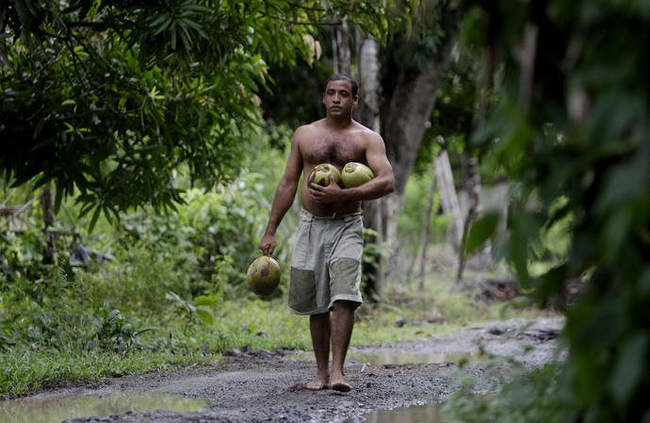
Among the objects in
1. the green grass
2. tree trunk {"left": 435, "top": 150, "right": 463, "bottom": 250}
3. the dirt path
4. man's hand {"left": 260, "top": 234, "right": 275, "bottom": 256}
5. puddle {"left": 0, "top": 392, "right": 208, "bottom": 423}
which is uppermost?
tree trunk {"left": 435, "top": 150, "right": 463, "bottom": 250}

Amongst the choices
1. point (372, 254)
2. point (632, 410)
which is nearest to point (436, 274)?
point (372, 254)

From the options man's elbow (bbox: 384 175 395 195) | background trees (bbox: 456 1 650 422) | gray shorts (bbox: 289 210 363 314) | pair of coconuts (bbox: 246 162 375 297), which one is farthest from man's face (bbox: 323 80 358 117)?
background trees (bbox: 456 1 650 422)

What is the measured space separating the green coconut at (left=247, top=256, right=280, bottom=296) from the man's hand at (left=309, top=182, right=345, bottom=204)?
498mm

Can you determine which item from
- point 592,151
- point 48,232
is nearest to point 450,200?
point 48,232

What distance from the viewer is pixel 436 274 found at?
62.3ft

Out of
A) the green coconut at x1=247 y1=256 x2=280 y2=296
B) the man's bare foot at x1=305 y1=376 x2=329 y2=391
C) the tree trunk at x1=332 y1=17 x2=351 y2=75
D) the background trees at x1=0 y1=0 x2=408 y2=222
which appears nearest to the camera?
the man's bare foot at x1=305 y1=376 x2=329 y2=391

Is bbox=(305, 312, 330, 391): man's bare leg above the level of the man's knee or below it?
below

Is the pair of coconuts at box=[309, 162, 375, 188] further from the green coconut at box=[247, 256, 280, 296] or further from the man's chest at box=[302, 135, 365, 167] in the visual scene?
the green coconut at box=[247, 256, 280, 296]

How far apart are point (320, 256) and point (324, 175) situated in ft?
1.70

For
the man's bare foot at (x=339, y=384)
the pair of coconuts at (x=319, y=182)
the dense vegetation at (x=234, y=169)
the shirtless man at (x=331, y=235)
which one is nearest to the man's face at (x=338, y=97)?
the shirtless man at (x=331, y=235)

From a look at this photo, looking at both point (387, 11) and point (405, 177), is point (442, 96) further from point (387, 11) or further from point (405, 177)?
point (387, 11)

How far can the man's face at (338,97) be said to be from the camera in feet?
16.7

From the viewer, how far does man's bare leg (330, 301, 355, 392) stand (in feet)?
15.8

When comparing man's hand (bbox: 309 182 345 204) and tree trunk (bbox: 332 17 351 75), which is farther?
tree trunk (bbox: 332 17 351 75)
